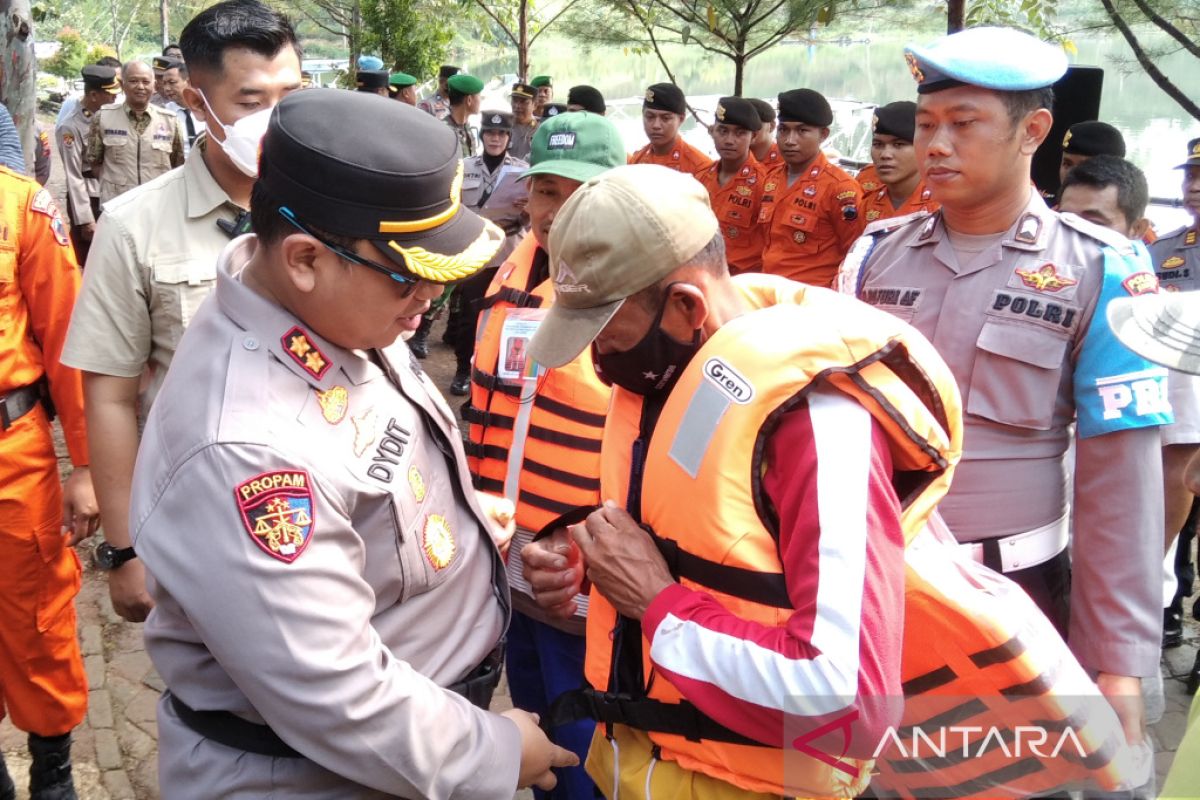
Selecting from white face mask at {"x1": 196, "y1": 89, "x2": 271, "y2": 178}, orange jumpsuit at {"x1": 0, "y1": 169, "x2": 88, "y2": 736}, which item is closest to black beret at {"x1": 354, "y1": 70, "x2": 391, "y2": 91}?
orange jumpsuit at {"x1": 0, "y1": 169, "x2": 88, "y2": 736}

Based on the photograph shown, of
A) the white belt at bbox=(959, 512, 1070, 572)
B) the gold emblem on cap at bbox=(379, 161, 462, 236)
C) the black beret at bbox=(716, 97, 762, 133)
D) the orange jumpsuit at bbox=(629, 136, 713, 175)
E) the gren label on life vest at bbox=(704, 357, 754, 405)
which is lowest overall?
the orange jumpsuit at bbox=(629, 136, 713, 175)

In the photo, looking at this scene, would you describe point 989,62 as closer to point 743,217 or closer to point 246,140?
point 246,140

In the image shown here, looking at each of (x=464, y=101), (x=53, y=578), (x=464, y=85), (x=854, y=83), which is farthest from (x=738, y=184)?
(x=854, y=83)

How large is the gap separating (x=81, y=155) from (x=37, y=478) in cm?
735

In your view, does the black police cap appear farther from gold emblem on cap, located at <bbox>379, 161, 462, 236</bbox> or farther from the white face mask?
the white face mask

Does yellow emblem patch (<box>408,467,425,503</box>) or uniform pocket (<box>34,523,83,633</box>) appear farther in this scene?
uniform pocket (<box>34,523,83,633</box>)

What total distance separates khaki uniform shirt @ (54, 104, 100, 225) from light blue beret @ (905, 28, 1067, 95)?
330 inches

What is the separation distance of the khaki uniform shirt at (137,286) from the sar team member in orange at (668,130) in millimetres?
7020

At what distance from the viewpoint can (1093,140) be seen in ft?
15.6

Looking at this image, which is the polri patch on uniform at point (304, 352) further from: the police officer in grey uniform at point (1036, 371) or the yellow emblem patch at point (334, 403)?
the police officer in grey uniform at point (1036, 371)

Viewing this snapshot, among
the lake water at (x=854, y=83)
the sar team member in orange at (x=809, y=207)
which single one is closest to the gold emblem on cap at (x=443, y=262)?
the lake water at (x=854, y=83)

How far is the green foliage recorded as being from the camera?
119 feet

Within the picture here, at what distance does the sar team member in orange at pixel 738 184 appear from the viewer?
26.6 feet

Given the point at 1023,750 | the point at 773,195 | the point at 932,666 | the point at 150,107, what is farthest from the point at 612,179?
the point at 150,107
